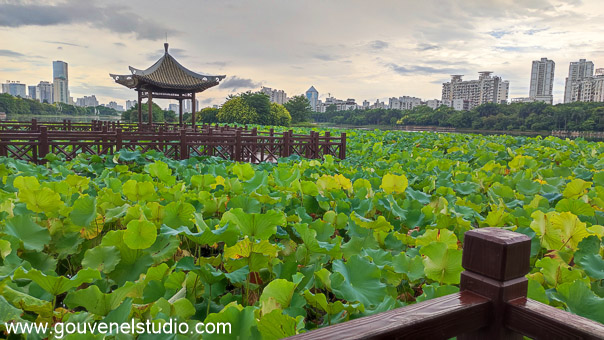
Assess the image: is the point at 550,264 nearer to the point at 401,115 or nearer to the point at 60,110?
the point at 401,115

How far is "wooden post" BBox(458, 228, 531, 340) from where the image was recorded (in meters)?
0.81

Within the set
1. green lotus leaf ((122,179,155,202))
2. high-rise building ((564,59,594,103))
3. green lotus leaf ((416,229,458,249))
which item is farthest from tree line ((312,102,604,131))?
high-rise building ((564,59,594,103))

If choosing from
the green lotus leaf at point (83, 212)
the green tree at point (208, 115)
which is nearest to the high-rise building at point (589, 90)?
the green tree at point (208, 115)

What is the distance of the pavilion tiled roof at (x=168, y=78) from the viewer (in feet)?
57.8

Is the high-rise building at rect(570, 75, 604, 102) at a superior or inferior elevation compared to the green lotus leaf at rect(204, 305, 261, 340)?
superior

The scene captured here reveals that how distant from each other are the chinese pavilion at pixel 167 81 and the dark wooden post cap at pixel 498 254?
18.1 m

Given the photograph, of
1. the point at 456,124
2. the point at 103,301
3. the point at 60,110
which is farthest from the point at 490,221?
the point at 60,110

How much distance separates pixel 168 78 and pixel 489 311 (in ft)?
63.0

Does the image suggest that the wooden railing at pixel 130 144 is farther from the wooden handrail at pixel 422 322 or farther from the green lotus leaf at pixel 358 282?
the wooden handrail at pixel 422 322

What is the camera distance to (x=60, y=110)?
6669 centimetres

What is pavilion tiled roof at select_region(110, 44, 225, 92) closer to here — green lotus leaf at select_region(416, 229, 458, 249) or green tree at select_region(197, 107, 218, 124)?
green lotus leaf at select_region(416, 229, 458, 249)

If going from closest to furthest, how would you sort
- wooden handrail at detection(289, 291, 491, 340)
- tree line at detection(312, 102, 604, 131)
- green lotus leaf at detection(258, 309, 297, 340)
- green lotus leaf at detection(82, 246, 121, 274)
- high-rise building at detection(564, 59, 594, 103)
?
1. wooden handrail at detection(289, 291, 491, 340)
2. green lotus leaf at detection(258, 309, 297, 340)
3. green lotus leaf at detection(82, 246, 121, 274)
4. tree line at detection(312, 102, 604, 131)
5. high-rise building at detection(564, 59, 594, 103)

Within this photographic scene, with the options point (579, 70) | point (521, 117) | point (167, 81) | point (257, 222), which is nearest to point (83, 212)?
point (257, 222)

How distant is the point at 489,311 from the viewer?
2.71 feet
